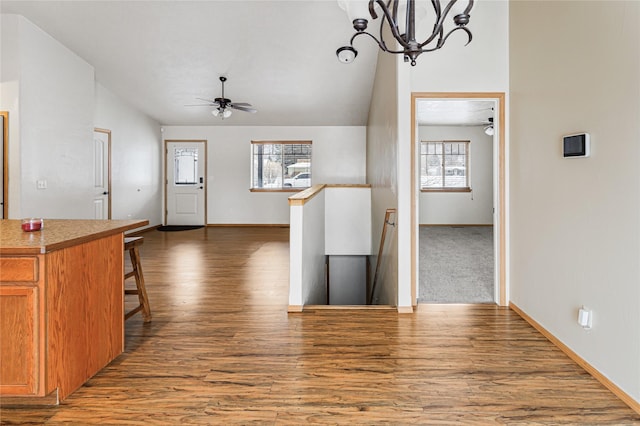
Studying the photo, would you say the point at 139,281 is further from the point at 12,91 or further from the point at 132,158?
the point at 132,158

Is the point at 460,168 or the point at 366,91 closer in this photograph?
the point at 366,91

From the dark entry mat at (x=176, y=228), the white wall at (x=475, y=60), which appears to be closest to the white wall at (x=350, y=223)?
the white wall at (x=475, y=60)

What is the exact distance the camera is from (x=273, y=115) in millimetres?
8414

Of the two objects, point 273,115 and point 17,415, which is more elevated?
point 273,115

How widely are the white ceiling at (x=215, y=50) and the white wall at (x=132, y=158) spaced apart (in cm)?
27

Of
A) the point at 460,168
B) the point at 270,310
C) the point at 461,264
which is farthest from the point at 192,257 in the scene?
the point at 460,168

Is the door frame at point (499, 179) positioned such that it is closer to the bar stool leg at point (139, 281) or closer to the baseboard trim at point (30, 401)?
the bar stool leg at point (139, 281)

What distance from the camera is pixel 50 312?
1869 mm

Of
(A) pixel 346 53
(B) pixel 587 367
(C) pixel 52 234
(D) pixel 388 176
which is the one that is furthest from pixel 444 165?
(C) pixel 52 234

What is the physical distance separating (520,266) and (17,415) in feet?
→ 11.5

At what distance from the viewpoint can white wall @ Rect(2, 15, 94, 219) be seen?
466 cm

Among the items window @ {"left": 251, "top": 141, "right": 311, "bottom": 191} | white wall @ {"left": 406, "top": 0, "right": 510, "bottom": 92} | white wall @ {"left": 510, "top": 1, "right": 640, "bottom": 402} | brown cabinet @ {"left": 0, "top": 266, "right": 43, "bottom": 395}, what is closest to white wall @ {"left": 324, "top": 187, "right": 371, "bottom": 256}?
white wall @ {"left": 406, "top": 0, "right": 510, "bottom": 92}

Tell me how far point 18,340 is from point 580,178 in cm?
322

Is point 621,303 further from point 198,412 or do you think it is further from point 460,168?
point 460,168
